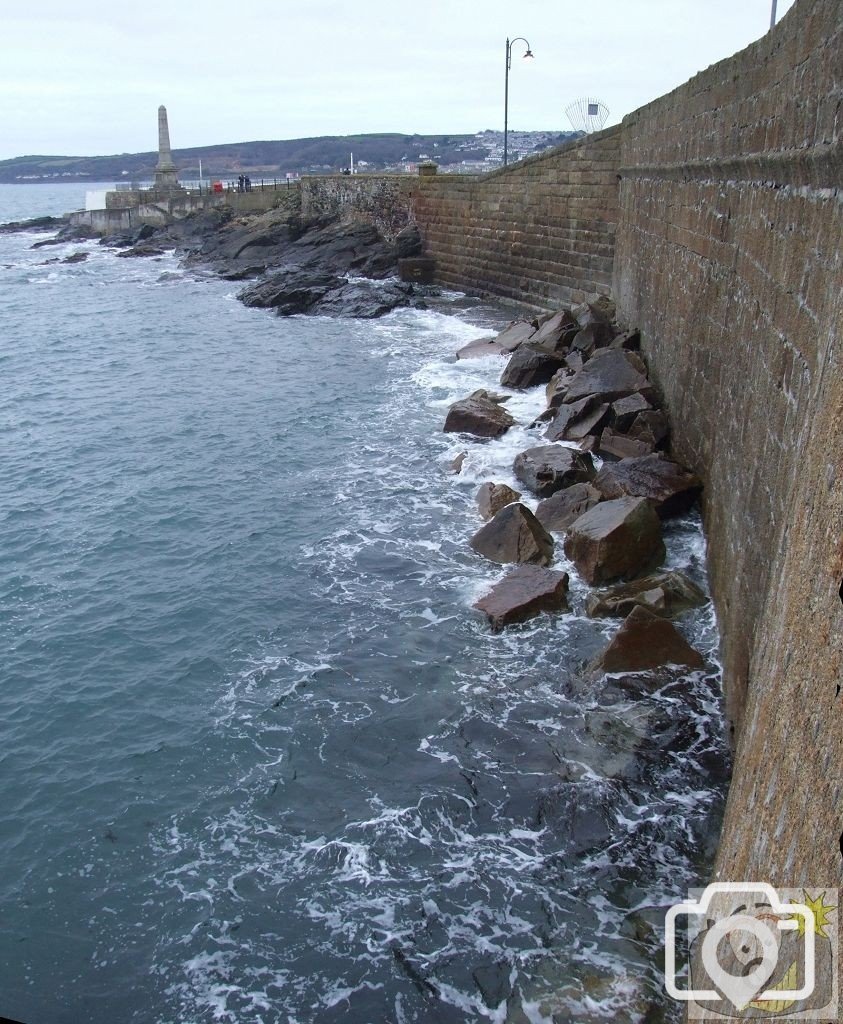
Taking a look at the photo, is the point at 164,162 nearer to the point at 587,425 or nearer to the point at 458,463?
the point at 458,463

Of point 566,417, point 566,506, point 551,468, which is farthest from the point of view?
point 566,417

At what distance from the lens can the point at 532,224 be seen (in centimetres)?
2480

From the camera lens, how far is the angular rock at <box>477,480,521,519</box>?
11.6m

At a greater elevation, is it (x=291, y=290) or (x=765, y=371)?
(x=291, y=290)

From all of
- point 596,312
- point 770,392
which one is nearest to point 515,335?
point 596,312

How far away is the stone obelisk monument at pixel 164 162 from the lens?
5775cm

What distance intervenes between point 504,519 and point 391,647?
2.32 metres

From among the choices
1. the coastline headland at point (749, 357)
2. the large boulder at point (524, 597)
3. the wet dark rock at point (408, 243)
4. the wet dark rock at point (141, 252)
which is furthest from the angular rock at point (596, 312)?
the wet dark rock at point (141, 252)

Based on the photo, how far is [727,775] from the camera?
6.53 meters

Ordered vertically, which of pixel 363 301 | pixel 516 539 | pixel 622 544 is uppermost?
pixel 363 301

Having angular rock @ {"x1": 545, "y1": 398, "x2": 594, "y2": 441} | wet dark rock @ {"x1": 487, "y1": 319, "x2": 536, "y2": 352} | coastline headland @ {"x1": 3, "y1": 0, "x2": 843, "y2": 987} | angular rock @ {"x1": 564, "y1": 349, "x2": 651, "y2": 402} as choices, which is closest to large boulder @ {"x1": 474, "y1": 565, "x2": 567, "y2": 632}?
coastline headland @ {"x1": 3, "y1": 0, "x2": 843, "y2": 987}

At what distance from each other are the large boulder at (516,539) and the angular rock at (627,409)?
3.19 metres

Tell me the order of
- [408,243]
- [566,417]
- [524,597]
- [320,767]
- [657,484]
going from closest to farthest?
[320,767]
[524,597]
[657,484]
[566,417]
[408,243]

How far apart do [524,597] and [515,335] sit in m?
13.0
